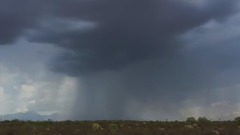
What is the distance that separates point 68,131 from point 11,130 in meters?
4.57

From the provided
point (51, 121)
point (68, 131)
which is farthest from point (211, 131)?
point (51, 121)

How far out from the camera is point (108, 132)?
3500cm

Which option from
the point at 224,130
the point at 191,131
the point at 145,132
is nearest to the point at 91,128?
the point at 145,132

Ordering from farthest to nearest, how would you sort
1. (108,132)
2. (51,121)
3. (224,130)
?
(51,121)
(224,130)
(108,132)

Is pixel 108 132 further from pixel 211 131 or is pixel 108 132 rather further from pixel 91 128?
pixel 211 131

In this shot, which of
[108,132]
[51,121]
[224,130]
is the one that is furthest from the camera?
[51,121]

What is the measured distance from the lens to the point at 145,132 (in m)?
35.5

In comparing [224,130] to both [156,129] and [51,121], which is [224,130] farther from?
[51,121]

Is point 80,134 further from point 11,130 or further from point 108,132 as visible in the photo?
point 11,130

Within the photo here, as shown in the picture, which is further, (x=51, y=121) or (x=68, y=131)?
(x=51, y=121)

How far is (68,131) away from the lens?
36531 millimetres

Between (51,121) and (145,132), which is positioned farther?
(51,121)

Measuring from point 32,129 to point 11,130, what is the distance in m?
1.67

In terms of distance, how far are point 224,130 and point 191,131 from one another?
3.09 meters
